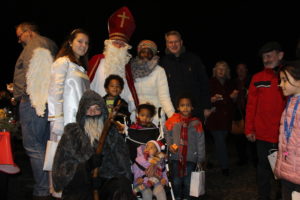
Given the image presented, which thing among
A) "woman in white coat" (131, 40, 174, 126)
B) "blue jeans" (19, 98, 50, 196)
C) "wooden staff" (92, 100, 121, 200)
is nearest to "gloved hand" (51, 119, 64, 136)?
"blue jeans" (19, 98, 50, 196)

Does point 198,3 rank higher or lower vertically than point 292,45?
higher

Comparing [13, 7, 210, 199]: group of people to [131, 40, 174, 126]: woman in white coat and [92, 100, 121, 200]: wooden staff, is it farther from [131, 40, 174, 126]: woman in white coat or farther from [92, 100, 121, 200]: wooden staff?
[92, 100, 121, 200]: wooden staff

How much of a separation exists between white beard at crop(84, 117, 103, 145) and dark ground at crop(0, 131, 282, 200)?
2157 mm

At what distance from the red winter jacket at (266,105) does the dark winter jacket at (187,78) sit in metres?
0.98

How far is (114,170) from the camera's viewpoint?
409cm

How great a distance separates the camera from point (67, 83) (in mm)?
4594

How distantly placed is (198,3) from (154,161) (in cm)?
1307

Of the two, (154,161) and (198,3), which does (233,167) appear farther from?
(198,3)

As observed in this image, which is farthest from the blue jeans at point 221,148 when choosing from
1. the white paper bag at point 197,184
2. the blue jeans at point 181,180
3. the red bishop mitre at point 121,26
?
the red bishop mitre at point 121,26

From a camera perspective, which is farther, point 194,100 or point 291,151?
point 194,100

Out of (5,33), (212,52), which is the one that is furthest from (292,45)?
(5,33)

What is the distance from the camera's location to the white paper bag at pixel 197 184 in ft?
15.8

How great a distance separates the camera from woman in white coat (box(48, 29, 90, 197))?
4.44m

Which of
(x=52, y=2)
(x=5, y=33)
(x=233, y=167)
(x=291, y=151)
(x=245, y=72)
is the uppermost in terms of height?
(x=52, y=2)
